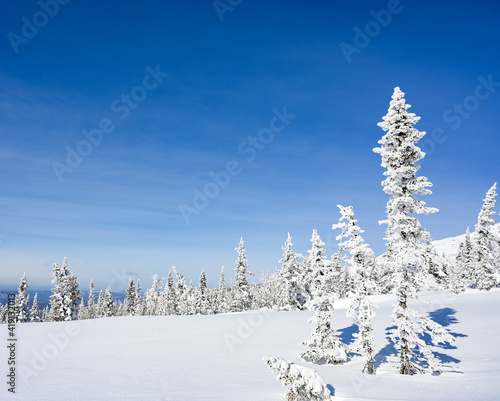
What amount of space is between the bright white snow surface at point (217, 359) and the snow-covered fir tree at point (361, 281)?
1.97 metres

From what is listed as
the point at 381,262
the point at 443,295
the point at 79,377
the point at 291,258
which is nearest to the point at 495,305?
the point at 443,295

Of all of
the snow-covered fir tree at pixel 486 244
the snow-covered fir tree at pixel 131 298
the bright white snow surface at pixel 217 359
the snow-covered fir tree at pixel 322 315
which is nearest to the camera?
the bright white snow surface at pixel 217 359

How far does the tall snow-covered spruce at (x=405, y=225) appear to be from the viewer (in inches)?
755

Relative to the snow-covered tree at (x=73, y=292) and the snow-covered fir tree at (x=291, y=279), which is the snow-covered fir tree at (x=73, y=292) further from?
the snow-covered fir tree at (x=291, y=279)

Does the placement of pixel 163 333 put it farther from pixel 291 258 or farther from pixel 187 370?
pixel 291 258

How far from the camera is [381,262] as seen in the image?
19.6 metres

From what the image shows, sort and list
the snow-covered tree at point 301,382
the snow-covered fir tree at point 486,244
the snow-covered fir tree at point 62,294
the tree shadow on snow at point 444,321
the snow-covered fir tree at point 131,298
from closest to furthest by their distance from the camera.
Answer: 1. the snow-covered tree at point 301,382
2. the tree shadow on snow at point 444,321
3. the snow-covered fir tree at point 486,244
4. the snow-covered fir tree at point 62,294
5. the snow-covered fir tree at point 131,298

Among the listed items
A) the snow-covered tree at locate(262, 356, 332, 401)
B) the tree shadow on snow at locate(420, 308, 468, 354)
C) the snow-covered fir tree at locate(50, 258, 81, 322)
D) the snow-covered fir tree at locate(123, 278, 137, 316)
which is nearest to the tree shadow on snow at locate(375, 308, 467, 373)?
the tree shadow on snow at locate(420, 308, 468, 354)

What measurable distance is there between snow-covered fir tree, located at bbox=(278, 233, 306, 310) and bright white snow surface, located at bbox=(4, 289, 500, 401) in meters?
7.47

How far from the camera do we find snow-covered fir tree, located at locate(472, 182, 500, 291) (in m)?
45.7

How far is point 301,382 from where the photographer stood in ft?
41.0

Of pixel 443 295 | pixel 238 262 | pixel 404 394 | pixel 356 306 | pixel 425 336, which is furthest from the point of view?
pixel 238 262

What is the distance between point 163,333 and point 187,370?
557 inches

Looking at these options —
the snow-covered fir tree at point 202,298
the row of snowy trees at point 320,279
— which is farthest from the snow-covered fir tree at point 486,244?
the snow-covered fir tree at point 202,298
